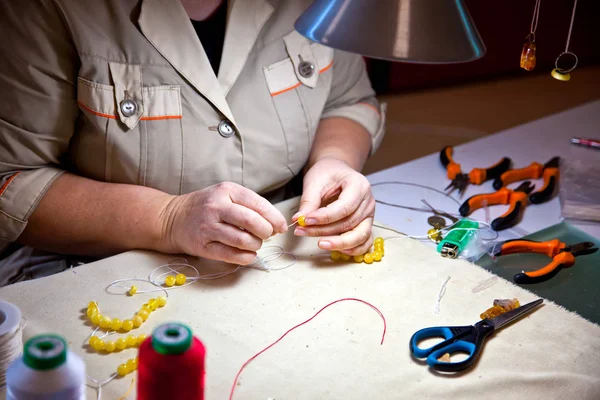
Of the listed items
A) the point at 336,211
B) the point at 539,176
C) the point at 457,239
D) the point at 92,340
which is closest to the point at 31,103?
the point at 92,340

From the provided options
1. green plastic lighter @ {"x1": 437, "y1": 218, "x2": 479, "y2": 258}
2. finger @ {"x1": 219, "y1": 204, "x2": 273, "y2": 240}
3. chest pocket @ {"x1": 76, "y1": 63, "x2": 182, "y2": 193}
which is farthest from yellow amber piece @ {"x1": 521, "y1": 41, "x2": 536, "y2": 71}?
chest pocket @ {"x1": 76, "y1": 63, "x2": 182, "y2": 193}

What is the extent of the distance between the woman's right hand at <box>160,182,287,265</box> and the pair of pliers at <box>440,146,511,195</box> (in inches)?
21.6

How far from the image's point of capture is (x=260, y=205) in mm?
1155

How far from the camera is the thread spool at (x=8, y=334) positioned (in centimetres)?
82

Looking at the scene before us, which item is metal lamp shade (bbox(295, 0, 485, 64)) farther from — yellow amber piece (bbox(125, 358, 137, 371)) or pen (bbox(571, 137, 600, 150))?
pen (bbox(571, 137, 600, 150))

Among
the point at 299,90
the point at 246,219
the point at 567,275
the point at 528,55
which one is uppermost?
the point at 528,55

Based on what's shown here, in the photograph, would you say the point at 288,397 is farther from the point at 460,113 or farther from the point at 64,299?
the point at 460,113

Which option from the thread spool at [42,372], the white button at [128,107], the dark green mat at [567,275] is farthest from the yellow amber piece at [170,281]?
the dark green mat at [567,275]

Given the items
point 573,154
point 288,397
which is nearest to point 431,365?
point 288,397

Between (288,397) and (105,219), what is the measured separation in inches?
20.9

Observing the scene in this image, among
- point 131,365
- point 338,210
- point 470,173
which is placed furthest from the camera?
point 470,173

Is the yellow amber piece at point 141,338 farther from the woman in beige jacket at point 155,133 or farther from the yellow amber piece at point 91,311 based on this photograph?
the woman in beige jacket at point 155,133

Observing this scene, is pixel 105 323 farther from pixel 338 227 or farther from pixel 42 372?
pixel 338 227

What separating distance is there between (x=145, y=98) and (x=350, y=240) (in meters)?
0.46
